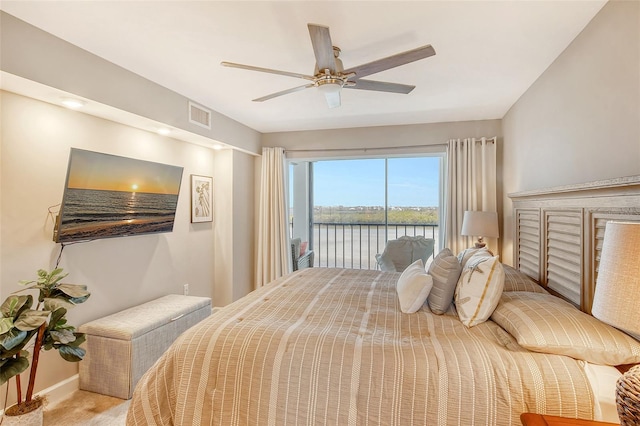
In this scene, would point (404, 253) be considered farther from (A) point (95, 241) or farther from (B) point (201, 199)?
(A) point (95, 241)

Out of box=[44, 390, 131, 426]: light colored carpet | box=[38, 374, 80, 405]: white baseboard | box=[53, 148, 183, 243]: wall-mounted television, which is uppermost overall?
box=[53, 148, 183, 243]: wall-mounted television

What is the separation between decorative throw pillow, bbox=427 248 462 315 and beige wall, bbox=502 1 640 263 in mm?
895

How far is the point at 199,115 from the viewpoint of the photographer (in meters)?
3.25

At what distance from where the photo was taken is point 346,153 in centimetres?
425

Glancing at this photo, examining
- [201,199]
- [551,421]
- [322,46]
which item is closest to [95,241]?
[201,199]

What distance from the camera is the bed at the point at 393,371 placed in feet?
3.98

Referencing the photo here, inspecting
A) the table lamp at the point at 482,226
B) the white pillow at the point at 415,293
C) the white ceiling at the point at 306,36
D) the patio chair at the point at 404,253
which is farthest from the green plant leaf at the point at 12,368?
the table lamp at the point at 482,226

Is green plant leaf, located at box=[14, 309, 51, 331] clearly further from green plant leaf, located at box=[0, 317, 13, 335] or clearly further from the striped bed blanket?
the striped bed blanket

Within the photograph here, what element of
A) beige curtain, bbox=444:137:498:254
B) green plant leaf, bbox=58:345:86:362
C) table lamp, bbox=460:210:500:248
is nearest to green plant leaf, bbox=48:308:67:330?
green plant leaf, bbox=58:345:86:362

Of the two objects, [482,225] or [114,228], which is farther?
[482,225]

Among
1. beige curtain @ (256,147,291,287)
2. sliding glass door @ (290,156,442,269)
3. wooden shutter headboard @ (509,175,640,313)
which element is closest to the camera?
wooden shutter headboard @ (509,175,640,313)

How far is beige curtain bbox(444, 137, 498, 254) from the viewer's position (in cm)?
371

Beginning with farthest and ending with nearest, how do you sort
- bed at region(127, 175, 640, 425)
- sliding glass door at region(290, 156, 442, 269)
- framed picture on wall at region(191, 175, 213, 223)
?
sliding glass door at region(290, 156, 442, 269) → framed picture on wall at region(191, 175, 213, 223) → bed at region(127, 175, 640, 425)

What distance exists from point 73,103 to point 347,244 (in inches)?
181
